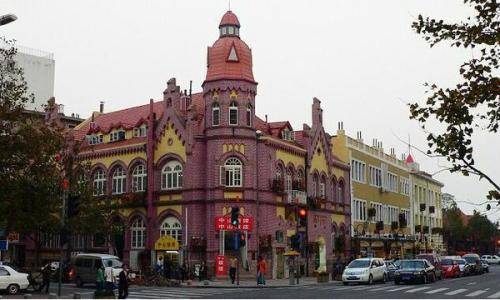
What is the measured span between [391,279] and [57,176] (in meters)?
23.3

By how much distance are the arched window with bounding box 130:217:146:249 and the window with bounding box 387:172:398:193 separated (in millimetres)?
33018

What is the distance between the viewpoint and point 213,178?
44.6m

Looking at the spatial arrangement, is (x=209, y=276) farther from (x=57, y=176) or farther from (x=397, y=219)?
(x=397, y=219)

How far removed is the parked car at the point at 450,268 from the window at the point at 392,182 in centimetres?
2083

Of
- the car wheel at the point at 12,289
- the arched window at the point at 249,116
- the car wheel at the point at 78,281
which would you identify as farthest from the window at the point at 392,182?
the car wheel at the point at 12,289

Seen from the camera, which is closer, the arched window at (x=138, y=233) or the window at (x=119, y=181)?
the arched window at (x=138, y=233)

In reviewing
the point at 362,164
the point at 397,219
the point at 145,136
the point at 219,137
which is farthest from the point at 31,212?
the point at 397,219

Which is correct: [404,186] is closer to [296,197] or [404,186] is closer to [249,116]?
[296,197]

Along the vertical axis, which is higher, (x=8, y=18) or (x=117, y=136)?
(x=117, y=136)

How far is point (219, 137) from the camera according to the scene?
44.9 metres

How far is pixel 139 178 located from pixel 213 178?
26.5 ft

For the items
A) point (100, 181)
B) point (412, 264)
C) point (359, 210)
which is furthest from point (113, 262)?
point (359, 210)

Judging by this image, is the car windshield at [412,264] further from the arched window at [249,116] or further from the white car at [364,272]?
the arched window at [249,116]

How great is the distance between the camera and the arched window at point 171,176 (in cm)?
4678
